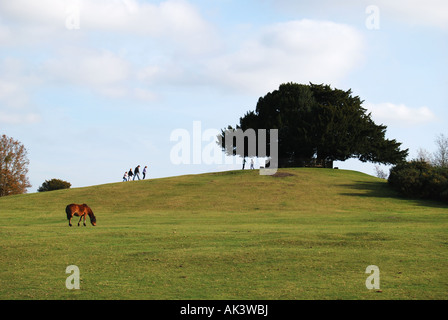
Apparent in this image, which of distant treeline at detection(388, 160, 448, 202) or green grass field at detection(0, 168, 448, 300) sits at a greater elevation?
distant treeline at detection(388, 160, 448, 202)

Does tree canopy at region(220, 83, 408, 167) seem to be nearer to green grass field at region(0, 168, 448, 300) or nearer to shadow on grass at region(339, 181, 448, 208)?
shadow on grass at region(339, 181, 448, 208)

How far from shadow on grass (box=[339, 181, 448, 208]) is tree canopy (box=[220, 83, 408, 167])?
47.2 feet

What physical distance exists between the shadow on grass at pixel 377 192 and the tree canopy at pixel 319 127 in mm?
14392

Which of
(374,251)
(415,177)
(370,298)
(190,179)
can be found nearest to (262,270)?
(370,298)

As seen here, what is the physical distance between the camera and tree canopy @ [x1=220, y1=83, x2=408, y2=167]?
78312 mm

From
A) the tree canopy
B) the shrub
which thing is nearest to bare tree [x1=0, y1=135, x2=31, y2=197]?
the shrub

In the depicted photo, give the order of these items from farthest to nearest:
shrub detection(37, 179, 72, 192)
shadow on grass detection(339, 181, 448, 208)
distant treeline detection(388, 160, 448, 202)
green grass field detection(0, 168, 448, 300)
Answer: shrub detection(37, 179, 72, 192)
distant treeline detection(388, 160, 448, 202)
shadow on grass detection(339, 181, 448, 208)
green grass field detection(0, 168, 448, 300)

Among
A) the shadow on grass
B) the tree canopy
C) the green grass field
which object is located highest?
the tree canopy

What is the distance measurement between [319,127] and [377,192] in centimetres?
2251

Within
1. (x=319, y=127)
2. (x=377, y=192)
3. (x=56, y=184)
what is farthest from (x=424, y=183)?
(x=56, y=184)

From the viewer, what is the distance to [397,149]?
3231 inches

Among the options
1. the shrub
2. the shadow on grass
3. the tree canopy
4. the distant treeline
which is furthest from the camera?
the shrub

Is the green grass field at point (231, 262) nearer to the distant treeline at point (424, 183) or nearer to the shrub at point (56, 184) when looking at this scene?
the distant treeline at point (424, 183)
